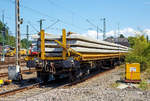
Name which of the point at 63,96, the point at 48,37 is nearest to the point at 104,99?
the point at 63,96

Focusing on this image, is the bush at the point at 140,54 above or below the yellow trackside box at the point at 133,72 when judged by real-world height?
above

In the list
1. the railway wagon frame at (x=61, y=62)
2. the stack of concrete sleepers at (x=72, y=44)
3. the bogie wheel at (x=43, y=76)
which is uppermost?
the stack of concrete sleepers at (x=72, y=44)

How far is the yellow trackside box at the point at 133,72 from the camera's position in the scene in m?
10.8

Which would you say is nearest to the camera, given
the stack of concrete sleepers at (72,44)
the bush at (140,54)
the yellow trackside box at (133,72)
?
the stack of concrete sleepers at (72,44)

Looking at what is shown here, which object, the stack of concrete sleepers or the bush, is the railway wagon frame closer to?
the stack of concrete sleepers

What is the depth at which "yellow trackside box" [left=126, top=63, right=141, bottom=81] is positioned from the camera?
10.8m

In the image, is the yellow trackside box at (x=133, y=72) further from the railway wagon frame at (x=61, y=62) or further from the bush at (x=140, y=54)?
the bush at (x=140, y=54)

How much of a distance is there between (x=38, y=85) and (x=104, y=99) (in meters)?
4.45

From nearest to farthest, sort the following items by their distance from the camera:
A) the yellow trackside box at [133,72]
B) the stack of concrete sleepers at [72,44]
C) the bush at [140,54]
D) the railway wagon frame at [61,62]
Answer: the railway wagon frame at [61,62]
the stack of concrete sleepers at [72,44]
the yellow trackside box at [133,72]
the bush at [140,54]

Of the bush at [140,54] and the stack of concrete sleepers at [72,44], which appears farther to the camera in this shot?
the bush at [140,54]

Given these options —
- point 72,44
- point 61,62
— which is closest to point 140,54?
point 72,44

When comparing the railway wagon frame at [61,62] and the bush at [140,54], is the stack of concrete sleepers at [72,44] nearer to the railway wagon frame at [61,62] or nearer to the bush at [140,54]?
the railway wagon frame at [61,62]

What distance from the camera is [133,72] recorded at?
36.1 ft

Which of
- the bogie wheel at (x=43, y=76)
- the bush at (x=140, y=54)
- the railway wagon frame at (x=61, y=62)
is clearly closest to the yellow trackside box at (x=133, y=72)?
the railway wagon frame at (x=61, y=62)
